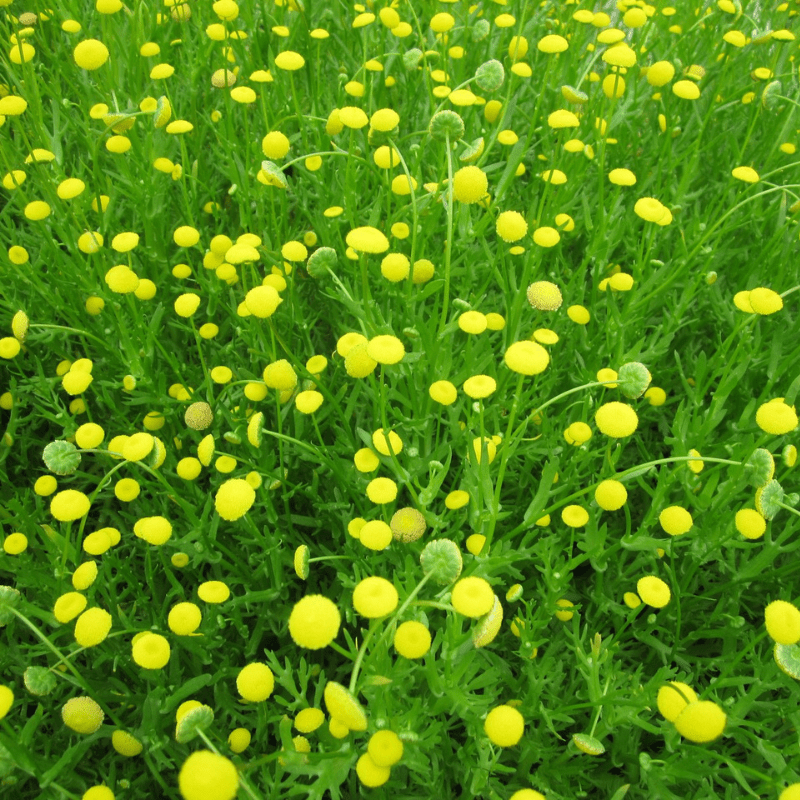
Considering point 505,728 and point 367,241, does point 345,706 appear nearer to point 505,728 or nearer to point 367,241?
point 505,728

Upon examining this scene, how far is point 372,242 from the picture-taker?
4.22 ft

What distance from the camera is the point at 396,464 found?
1.30 m

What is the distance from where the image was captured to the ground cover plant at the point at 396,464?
117 centimetres

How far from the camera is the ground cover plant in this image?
45.9 inches

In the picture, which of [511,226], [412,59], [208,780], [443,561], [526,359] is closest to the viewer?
[208,780]

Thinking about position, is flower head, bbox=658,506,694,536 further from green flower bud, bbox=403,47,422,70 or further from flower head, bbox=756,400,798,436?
green flower bud, bbox=403,47,422,70

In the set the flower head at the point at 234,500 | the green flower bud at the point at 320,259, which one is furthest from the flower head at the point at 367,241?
the flower head at the point at 234,500

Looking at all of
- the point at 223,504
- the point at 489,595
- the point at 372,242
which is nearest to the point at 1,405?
the point at 223,504

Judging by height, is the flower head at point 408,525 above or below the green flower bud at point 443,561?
below

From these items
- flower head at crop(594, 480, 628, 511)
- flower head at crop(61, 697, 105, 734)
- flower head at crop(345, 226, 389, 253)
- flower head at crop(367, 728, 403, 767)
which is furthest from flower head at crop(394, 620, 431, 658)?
flower head at crop(345, 226, 389, 253)

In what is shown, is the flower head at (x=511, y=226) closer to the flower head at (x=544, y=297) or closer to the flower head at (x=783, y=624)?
the flower head at (x=544, y=297)

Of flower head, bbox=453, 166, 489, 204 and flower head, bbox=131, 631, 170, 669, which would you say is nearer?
flower head, bbox=131, 631, 170, 669

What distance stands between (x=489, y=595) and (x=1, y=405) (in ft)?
5.09

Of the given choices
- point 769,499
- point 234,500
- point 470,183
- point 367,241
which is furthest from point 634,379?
point 234,500
